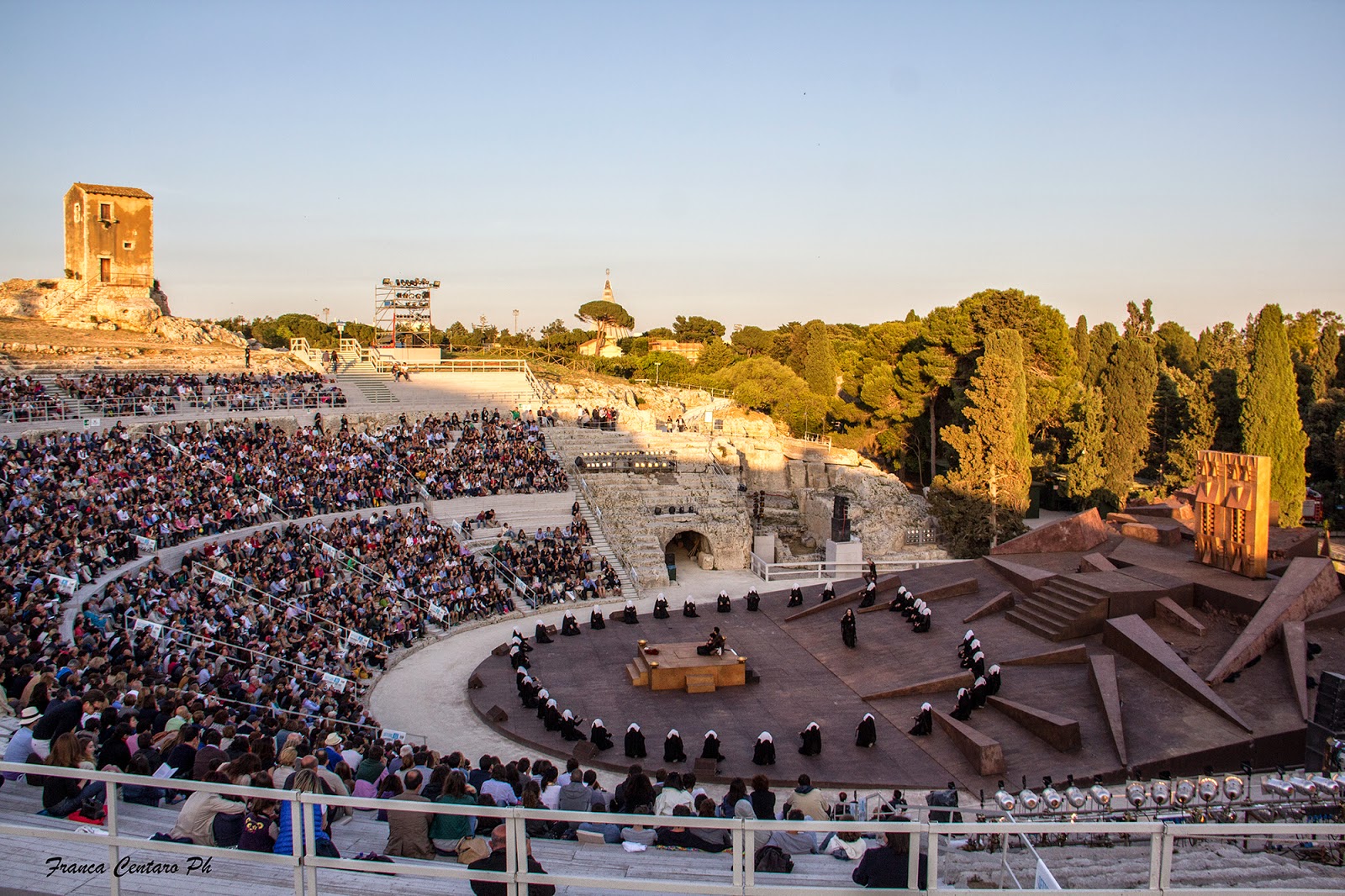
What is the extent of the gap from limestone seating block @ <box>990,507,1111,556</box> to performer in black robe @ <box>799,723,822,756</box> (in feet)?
34.1

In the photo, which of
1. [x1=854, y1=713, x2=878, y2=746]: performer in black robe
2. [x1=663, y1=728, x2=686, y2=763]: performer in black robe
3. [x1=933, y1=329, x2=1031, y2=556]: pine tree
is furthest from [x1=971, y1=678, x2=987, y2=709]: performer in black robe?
[x1=933, y1=329, x2=1031, y2=556]: pine tree

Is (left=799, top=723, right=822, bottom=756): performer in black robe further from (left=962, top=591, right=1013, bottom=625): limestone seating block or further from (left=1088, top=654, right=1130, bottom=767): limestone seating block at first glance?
(left=962, top=591, right=1013, bottom=625): limestone seating block

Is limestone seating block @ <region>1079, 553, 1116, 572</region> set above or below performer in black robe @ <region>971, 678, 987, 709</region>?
above

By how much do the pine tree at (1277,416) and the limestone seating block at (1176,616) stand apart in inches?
733

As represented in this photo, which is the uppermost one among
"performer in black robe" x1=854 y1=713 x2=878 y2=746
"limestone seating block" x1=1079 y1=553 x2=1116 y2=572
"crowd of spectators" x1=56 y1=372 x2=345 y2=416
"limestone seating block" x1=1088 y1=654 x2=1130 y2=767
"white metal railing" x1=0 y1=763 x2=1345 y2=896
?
"crowd of spectators" x1=56 y1=372 x2=345 y2=416

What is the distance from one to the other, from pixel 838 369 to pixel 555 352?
25182mm

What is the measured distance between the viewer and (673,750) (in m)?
15.8

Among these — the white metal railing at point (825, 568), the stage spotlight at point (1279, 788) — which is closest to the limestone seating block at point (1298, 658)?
the stage spotlight at point (1279, 788)

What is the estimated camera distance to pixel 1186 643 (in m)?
18.0

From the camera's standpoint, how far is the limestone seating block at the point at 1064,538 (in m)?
24.1

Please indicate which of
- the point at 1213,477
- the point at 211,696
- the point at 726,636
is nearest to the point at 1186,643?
the point at 1213,477

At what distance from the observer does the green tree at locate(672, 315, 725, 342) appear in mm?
103500

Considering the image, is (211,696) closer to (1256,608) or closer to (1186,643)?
(1186,643)

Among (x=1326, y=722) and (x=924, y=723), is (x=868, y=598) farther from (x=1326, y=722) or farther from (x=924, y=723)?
(x=1326, y=722)
